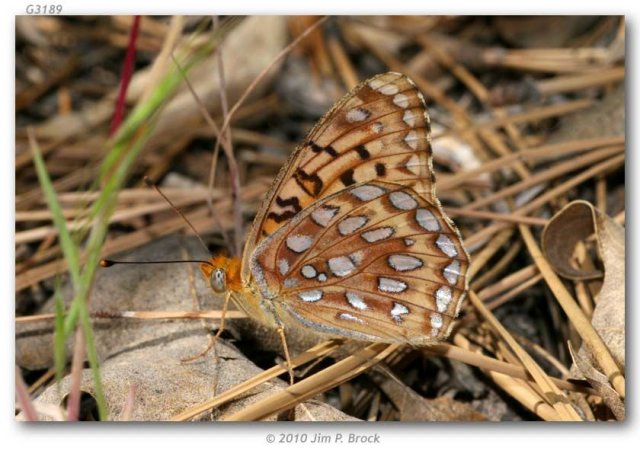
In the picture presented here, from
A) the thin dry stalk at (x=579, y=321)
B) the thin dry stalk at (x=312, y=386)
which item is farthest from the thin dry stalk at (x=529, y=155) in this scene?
the thin dry stalk at (x=312, y=386)

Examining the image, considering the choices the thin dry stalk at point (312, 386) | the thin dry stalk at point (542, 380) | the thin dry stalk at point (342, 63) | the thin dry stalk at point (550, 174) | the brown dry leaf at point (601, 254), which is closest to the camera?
the thin dry stalk at point (312, 386)

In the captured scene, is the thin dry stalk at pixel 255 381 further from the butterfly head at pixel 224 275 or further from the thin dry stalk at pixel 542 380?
the thin dry stalk at pixel 542 380

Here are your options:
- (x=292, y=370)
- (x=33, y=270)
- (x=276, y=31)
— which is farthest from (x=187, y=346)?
(x=276, y=31)

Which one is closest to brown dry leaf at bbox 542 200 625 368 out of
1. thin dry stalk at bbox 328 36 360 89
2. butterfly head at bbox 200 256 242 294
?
butterfly head at bbox 200 256 242 294

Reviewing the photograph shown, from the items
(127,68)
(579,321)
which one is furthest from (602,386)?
(127,68)

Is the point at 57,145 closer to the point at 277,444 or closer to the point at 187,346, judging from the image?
the point at 187,346

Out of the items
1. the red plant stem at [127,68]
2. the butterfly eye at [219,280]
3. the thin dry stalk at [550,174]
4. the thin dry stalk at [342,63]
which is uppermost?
the thin dry stalk at [342,63]

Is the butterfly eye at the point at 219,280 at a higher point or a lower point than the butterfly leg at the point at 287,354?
higher

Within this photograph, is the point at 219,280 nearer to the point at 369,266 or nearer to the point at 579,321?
the point at 369,266
